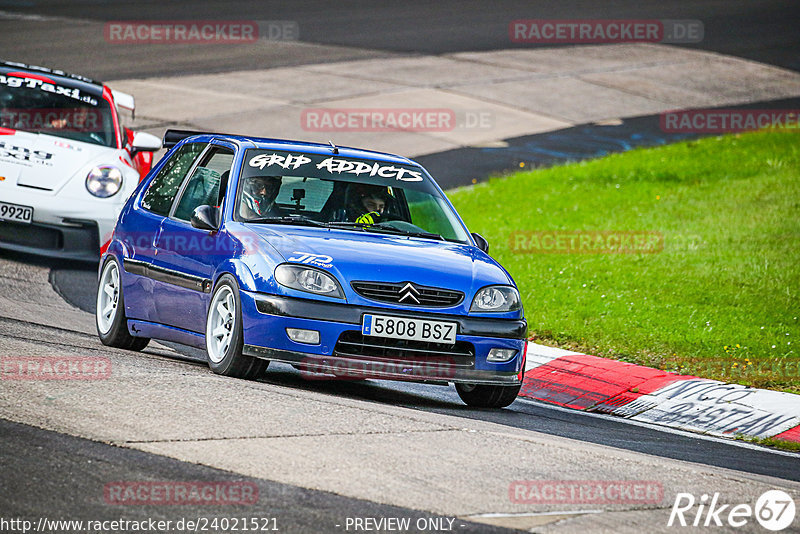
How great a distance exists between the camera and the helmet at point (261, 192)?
26.5ft

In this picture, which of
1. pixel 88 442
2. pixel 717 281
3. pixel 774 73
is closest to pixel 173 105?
pixel 717 281

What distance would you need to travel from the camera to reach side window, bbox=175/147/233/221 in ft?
27.7

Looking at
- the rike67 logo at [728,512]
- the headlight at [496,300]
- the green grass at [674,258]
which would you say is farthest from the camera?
the green grass at [674,258]

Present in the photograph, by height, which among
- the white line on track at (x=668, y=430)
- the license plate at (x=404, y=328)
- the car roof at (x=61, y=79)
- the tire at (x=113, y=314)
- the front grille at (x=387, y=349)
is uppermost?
the car roof at (x=61, y=79)

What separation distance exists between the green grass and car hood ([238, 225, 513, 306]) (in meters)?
3.06

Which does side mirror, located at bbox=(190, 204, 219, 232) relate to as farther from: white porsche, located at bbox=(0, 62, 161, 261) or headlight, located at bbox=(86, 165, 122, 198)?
headlight, located at bbox=(86, 165, 122, 198)

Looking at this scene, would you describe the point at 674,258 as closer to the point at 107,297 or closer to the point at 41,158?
the point at 41,158

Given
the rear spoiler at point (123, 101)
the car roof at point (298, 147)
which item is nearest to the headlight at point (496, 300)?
the car roof at point (298, 147)

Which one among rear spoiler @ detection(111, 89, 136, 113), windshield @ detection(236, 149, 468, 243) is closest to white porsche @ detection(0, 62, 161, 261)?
rear spoiler @ detection(111, 89, 136, 113)

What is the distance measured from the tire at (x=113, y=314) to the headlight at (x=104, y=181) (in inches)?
118

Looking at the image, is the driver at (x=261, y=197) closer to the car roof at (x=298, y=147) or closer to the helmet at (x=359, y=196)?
the car roof at (x=298, y=147)

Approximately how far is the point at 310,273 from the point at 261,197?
3.42ft

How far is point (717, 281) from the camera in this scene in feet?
43.0

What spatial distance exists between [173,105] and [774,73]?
47.9 ft
